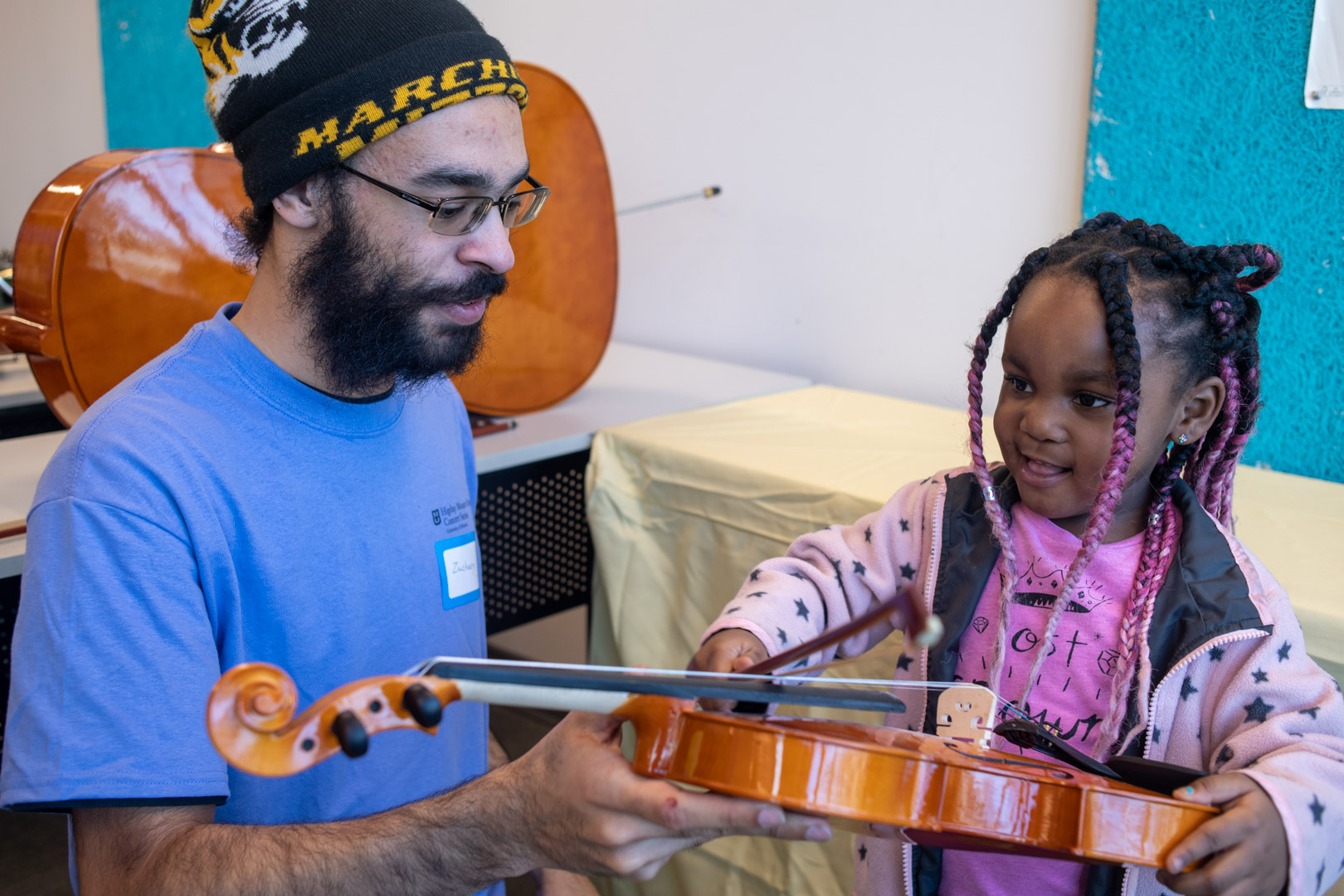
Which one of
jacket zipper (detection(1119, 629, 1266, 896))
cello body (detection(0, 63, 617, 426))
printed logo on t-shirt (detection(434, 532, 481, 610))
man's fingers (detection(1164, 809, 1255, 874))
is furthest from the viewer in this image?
cello body (detection(0, 63, 617, 426))

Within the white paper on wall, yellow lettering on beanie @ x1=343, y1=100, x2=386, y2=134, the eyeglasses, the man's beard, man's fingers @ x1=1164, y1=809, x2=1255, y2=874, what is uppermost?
the white paper on wall

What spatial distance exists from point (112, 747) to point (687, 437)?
0.89 m

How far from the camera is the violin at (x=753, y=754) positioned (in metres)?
0.52

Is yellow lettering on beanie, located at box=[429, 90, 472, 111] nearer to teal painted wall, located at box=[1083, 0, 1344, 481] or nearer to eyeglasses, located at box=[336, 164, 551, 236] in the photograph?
eyeglasses, located at box=[336, 164, 551, 236]

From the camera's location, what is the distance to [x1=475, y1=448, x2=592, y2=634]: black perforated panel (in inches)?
57.7

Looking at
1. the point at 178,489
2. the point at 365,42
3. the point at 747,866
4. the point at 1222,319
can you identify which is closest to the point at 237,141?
the point at 365,42

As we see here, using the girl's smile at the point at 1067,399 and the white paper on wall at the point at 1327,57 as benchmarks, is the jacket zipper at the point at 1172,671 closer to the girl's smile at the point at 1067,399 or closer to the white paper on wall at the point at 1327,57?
the girl's smile at the point at 1067,399

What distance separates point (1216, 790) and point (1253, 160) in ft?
3.08

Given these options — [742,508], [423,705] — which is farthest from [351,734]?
[742,508]

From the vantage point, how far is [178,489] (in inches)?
31.2

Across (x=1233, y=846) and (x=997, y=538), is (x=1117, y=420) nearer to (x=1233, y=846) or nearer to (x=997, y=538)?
(x=997, y=538)

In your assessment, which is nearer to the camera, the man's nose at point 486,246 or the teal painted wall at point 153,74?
the man's nose at point 486,246

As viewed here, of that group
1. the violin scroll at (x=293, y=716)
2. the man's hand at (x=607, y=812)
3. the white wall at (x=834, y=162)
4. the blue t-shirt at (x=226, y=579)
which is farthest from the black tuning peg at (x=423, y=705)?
the white wall at (x=834, y=162)

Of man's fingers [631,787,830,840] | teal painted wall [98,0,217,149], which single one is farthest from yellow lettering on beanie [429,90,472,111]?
teal painted wall [98,0,217,149]
